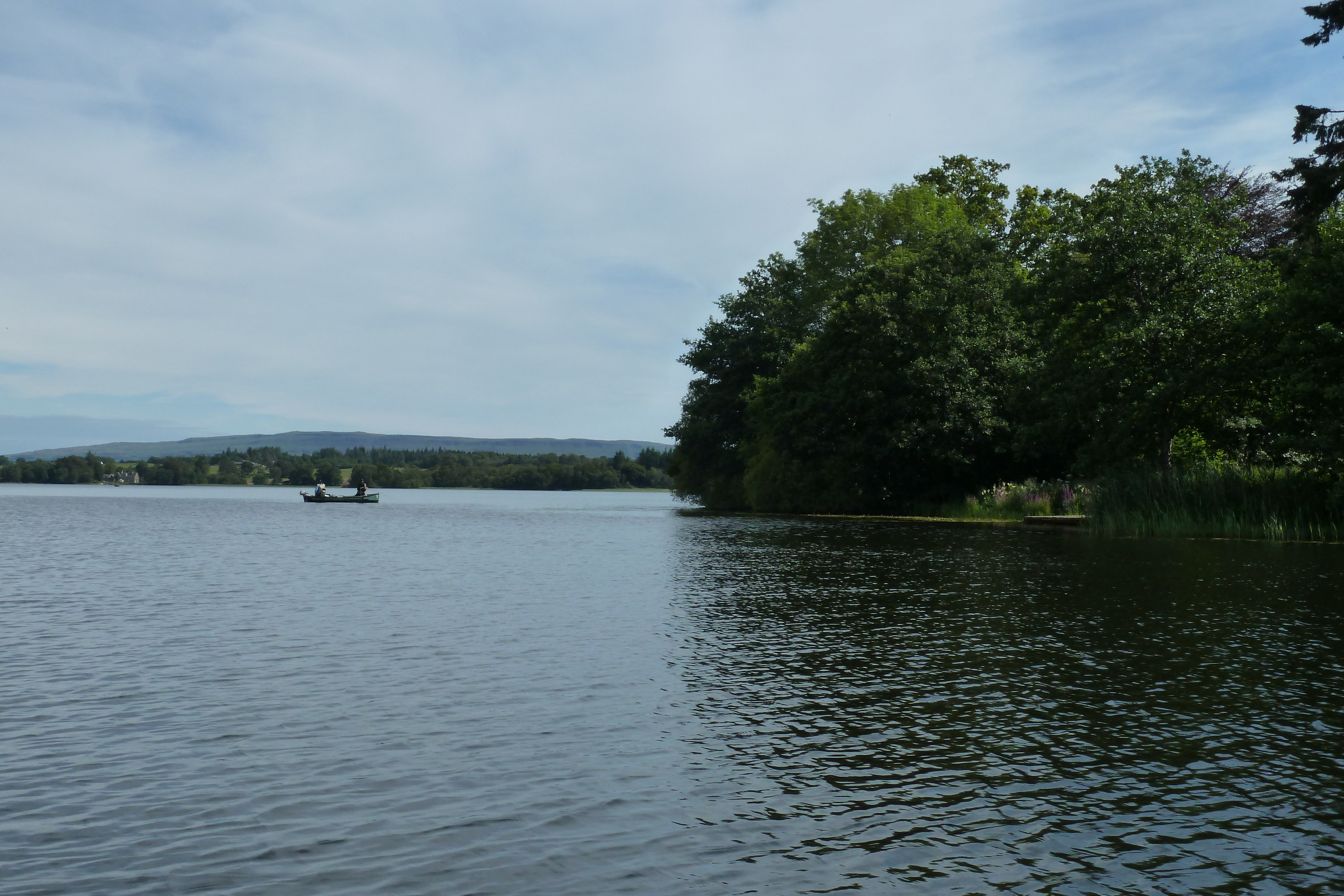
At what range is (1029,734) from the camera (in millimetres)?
10922

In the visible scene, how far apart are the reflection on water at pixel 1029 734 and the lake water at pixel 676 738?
5cm

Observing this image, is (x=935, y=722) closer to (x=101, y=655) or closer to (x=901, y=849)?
(x=901, y=849)

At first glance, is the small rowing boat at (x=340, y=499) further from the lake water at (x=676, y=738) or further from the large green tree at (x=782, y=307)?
the lake water at (x=676, y=738)

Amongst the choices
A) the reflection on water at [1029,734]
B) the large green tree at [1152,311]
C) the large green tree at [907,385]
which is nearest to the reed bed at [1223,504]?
the large green tree at [1152,311]

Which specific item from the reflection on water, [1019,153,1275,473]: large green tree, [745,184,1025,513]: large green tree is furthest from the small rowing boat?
the reflection on water

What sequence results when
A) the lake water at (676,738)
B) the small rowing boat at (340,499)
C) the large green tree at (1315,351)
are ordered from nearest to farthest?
the lake water at (676,738), the large green tree at (1315,351), the small rowing boat at (340,499)

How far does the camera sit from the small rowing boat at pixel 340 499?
9944 cm

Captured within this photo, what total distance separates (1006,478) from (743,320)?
33.6 meters

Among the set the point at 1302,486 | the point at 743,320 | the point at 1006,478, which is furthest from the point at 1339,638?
the point at 743,320

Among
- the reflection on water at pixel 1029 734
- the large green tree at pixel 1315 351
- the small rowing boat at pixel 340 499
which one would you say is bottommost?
the reflection on water at pixel 1029 734

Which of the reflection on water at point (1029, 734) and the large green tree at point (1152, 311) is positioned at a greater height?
the large green tree at point (1152, 311)

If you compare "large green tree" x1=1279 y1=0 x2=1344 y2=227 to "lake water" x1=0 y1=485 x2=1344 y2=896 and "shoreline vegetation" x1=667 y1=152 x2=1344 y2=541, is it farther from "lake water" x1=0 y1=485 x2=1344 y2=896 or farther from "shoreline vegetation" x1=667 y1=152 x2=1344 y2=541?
"lake water" x1=0 y1=485 x2=1344 y2=896

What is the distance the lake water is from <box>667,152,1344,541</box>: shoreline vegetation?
55.0ft

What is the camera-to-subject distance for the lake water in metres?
7.25
